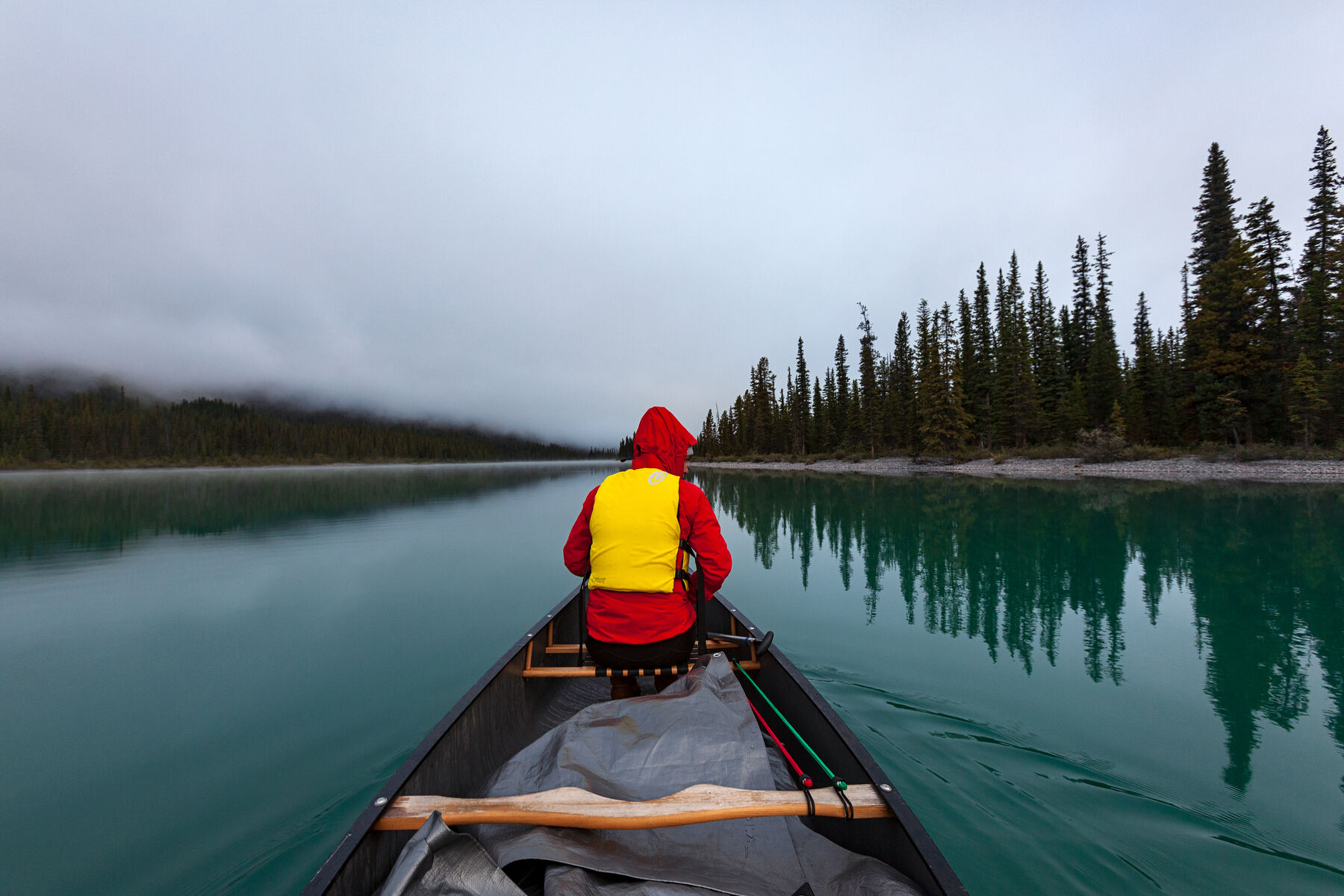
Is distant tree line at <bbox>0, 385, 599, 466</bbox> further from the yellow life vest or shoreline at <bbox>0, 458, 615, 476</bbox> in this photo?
the yellow life vest

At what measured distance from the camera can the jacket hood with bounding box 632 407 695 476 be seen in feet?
12.9

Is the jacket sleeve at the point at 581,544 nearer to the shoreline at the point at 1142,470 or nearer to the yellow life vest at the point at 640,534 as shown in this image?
the yellow life vest at the point at 640,534

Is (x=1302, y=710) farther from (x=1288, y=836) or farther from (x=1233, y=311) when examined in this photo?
(x=1233, y=311)

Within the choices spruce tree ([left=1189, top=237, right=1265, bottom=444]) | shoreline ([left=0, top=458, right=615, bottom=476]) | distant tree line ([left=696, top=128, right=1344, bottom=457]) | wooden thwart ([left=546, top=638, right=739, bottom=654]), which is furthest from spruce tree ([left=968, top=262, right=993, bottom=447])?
shoreline ([left=0, top=458, right=615, bottom=476])

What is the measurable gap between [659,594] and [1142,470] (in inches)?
1529

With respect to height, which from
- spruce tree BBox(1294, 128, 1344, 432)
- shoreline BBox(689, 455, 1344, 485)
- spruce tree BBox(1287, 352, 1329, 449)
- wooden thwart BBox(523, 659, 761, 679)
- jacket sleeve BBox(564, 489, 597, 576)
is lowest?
wooden thwart BBox(523, 659, 761, 679)

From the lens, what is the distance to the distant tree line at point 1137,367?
2781 centimetres

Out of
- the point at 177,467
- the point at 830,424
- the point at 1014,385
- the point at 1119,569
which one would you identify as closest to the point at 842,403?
the point at 830,424

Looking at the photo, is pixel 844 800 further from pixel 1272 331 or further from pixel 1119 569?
pixel 1272 331

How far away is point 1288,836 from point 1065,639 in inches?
154

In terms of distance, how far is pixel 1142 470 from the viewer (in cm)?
2964

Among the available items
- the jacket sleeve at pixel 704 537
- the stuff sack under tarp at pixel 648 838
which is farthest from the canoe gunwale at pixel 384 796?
the jacket sleeve at pixel 704 537

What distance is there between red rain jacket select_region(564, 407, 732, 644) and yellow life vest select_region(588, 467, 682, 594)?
0.09 metres

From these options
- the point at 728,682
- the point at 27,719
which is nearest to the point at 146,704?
the point at 27,719
